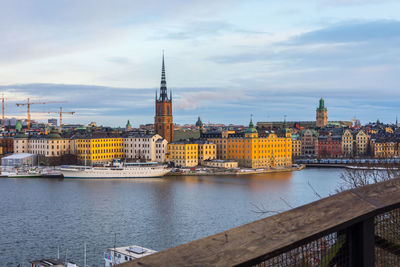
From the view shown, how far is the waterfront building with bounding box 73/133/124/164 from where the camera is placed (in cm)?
2388

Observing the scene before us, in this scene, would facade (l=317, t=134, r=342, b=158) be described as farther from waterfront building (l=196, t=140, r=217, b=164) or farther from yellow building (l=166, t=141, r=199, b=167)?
yellow building (l=166, t=141, r=199, b=167)

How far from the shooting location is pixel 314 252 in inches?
27.4

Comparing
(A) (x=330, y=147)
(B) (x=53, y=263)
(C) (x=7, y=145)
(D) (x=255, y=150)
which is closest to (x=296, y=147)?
(A) (x=330, y=147)

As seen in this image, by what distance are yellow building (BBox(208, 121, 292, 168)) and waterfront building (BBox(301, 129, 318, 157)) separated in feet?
16.2

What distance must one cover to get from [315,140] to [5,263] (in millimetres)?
25751

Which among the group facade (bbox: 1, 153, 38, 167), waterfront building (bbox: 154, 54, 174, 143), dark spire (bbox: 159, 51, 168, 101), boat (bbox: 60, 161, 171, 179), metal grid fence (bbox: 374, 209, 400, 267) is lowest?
boat (bbox: 60, 161, 171, 179)

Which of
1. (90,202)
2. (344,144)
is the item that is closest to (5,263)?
(90,202)

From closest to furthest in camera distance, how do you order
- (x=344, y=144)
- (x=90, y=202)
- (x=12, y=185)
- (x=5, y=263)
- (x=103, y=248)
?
(x=5, y=263), (x=103, y=248), (x=90, y=202), (x=12, y=185), (x=344, y=144)

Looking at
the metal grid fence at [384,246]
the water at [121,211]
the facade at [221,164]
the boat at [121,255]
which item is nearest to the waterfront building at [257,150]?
the facade at [221,164]

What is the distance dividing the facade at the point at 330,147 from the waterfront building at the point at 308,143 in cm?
53

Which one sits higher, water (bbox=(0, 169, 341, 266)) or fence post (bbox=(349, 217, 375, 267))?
fence post (bbox=(349, 217, 375, 267))

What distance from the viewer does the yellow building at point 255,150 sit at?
79.3 feet

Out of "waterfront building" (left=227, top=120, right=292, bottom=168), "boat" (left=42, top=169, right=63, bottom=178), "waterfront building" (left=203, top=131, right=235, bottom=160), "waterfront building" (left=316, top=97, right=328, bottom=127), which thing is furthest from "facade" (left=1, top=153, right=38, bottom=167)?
"waterfront building" (left=316, top=97, right=328, bottom=127)

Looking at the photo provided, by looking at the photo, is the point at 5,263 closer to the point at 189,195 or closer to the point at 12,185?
the point at 189,195
